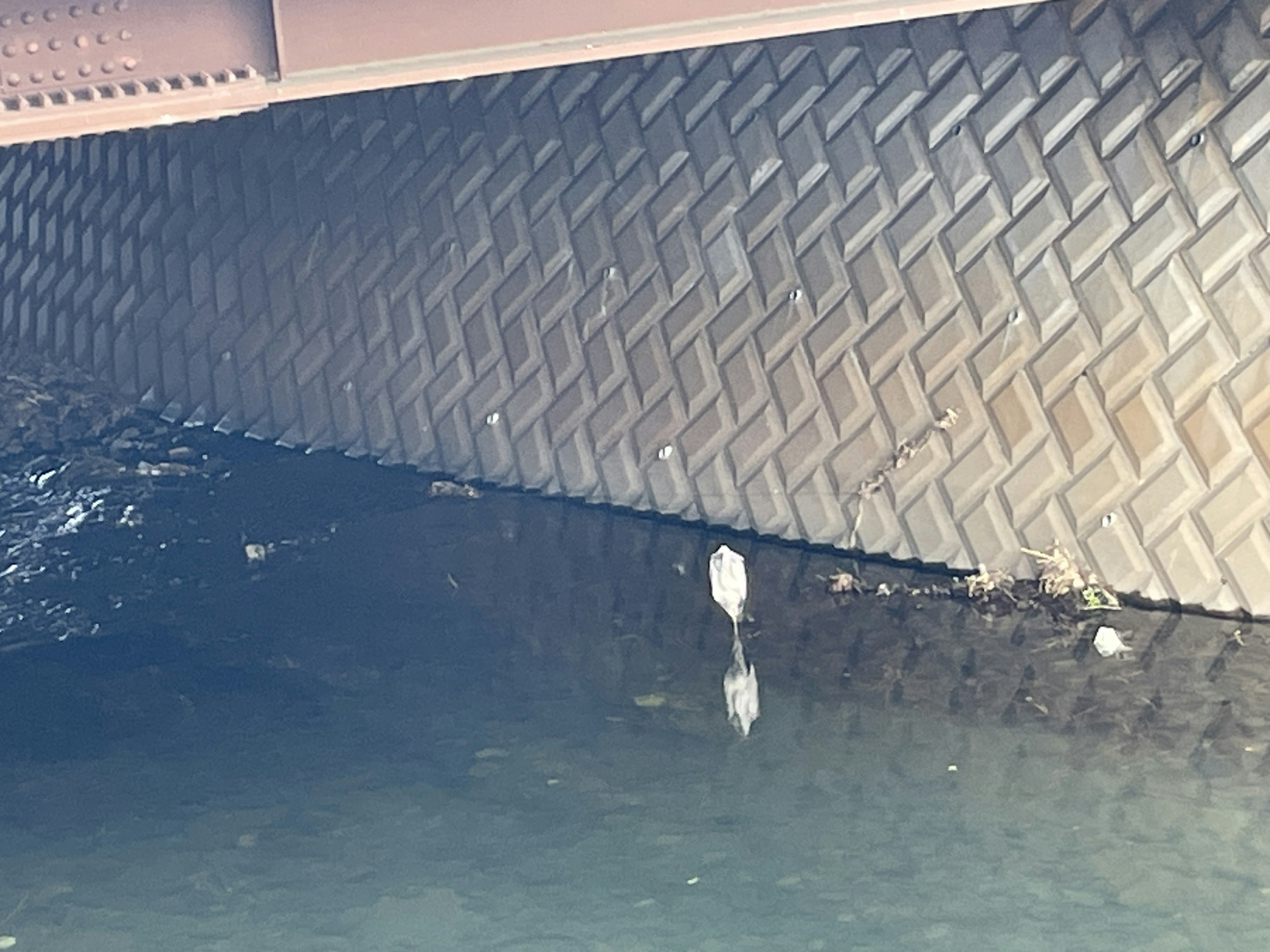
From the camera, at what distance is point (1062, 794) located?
321 inches

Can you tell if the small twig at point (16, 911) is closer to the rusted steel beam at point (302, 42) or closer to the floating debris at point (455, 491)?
the rusted steel beam at point (302, 42)

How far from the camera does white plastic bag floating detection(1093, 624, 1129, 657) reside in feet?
30.9

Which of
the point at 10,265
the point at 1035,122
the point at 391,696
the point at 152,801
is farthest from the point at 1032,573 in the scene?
the point at 10,265

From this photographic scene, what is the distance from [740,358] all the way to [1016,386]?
2118 millimetres

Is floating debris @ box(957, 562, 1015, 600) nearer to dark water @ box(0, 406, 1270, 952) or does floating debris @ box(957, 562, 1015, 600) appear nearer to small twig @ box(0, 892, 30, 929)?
dark water @ box(0, 406, 1270, 952)

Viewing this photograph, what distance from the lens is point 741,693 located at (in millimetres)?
9344

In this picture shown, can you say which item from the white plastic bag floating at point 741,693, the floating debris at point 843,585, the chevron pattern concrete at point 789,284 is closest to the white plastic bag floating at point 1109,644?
the chevron pattern concrete at point 789,284

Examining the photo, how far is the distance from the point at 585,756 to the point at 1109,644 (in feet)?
11.2

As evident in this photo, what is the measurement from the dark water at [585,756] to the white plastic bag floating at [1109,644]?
7cm

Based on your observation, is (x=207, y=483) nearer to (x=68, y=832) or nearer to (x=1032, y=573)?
(x=68, y=832)

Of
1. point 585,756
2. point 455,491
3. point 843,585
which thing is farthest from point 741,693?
point 455,491

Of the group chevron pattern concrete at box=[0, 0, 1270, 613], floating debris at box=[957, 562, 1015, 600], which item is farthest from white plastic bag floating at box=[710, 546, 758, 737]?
floating debris at box=[957, 562, 1015, 600]

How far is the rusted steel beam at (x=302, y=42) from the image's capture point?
6777 mm

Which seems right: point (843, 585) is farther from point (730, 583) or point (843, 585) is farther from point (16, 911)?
point (16, 911)
